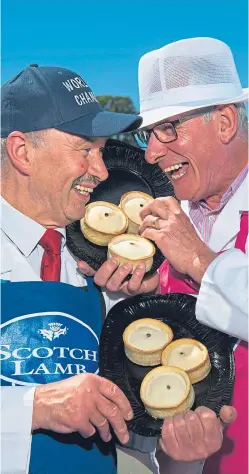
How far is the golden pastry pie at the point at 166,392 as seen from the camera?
2930mm

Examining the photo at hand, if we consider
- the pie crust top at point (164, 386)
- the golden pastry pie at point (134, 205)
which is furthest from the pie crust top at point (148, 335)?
the golden pastry pie at point (134, 205)

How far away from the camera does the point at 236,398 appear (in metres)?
3.12

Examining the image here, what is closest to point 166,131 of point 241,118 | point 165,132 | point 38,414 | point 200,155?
point 165,132

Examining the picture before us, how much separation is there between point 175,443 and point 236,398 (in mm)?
541

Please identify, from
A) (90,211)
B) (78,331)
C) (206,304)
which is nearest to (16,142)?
(90,211)

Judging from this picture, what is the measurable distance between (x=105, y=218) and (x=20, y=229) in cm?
62

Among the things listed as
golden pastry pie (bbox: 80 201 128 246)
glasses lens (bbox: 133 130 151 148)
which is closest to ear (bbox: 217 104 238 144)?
glasses lens (bbox: 133 130 151 148)

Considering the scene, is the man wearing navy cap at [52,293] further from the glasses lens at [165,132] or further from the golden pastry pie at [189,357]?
the golden pastry pie at [189,357]

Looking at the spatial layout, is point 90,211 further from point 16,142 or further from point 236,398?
point 236,398

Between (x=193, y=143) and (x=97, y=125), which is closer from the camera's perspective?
(x=97, y=125)

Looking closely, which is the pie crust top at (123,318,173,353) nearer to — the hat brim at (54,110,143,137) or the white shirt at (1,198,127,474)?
the white shirt at (1,198,127,474)

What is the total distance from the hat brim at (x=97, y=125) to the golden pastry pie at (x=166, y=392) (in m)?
1.12

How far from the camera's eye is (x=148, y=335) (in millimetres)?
3281

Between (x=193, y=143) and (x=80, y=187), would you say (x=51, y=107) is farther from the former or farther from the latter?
(x=193, y=143)
